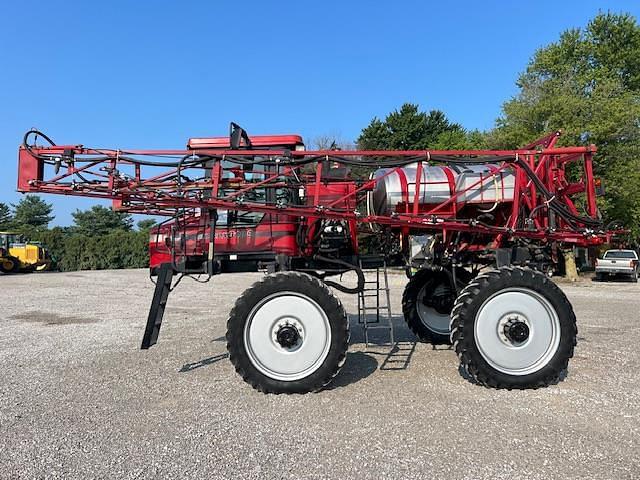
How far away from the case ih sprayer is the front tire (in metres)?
0.01

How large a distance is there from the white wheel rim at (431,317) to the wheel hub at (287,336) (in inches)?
124

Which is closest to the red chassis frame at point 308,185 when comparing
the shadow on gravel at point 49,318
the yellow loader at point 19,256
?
the shadow on gravel at point 49,318

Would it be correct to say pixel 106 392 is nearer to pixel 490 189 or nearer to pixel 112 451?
pixel 112 451

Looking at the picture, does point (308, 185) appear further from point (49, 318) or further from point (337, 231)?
point (49, 318)

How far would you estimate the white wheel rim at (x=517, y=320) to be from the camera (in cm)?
A: 546

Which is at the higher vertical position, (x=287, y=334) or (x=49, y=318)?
(x=287, y=334)

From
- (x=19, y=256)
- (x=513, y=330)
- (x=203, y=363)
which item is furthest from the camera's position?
(x=19, y=256)

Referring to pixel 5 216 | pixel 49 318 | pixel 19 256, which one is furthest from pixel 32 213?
pixel 49 318

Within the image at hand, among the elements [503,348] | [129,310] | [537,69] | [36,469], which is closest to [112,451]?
[36,469]

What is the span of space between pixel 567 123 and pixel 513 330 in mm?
21797

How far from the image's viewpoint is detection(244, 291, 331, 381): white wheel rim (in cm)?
536

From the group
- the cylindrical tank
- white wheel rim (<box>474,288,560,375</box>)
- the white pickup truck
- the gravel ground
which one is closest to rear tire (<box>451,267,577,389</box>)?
white wheel rim (<box>474,288,560,375</box>)

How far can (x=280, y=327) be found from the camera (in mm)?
5383

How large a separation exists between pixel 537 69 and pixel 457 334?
93.5 feet
